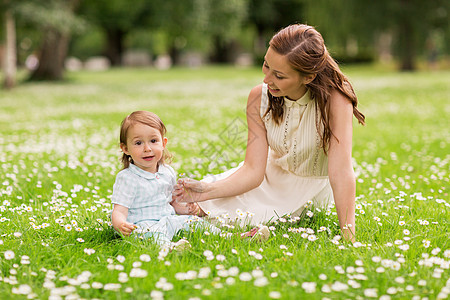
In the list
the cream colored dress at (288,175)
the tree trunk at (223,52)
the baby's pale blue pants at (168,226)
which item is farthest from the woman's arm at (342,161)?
the tree trunk at (223,52)

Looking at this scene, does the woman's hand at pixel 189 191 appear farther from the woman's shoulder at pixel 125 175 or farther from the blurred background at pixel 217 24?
the blurred background at pixel 217 24

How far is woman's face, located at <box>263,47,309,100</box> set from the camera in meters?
3.21

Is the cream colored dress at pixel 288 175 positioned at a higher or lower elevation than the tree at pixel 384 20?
lower

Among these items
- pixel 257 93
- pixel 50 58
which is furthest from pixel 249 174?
pixel 50 58

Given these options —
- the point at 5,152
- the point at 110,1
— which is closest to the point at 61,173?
the point at 5,152

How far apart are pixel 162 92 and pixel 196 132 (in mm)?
9927

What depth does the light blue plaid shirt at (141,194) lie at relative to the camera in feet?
10.7

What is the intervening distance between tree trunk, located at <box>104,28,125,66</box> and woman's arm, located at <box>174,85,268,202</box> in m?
45.1

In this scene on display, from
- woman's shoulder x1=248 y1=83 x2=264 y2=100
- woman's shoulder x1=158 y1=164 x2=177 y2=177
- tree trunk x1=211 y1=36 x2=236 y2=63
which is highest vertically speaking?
woman's shoulder x1=248 y1=83 x2=264 y2=100

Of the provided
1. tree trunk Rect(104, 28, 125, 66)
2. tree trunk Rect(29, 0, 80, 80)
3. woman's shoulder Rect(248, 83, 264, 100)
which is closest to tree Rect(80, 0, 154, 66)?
tree trunk Rect(104, 28, 125, 66)

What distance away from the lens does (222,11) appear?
21109 mm

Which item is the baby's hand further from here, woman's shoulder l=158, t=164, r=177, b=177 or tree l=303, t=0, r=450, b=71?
tree l=303, t=0, r=450, b=71

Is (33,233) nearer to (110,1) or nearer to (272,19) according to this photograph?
(110,1)

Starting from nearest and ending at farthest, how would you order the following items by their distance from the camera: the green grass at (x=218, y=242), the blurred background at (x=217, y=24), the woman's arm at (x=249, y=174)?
1. the green grass at (x=218, y=242)
2. the woman's arm at (x=249, y=174)
3. the blurred background at (x=217, y=24)
